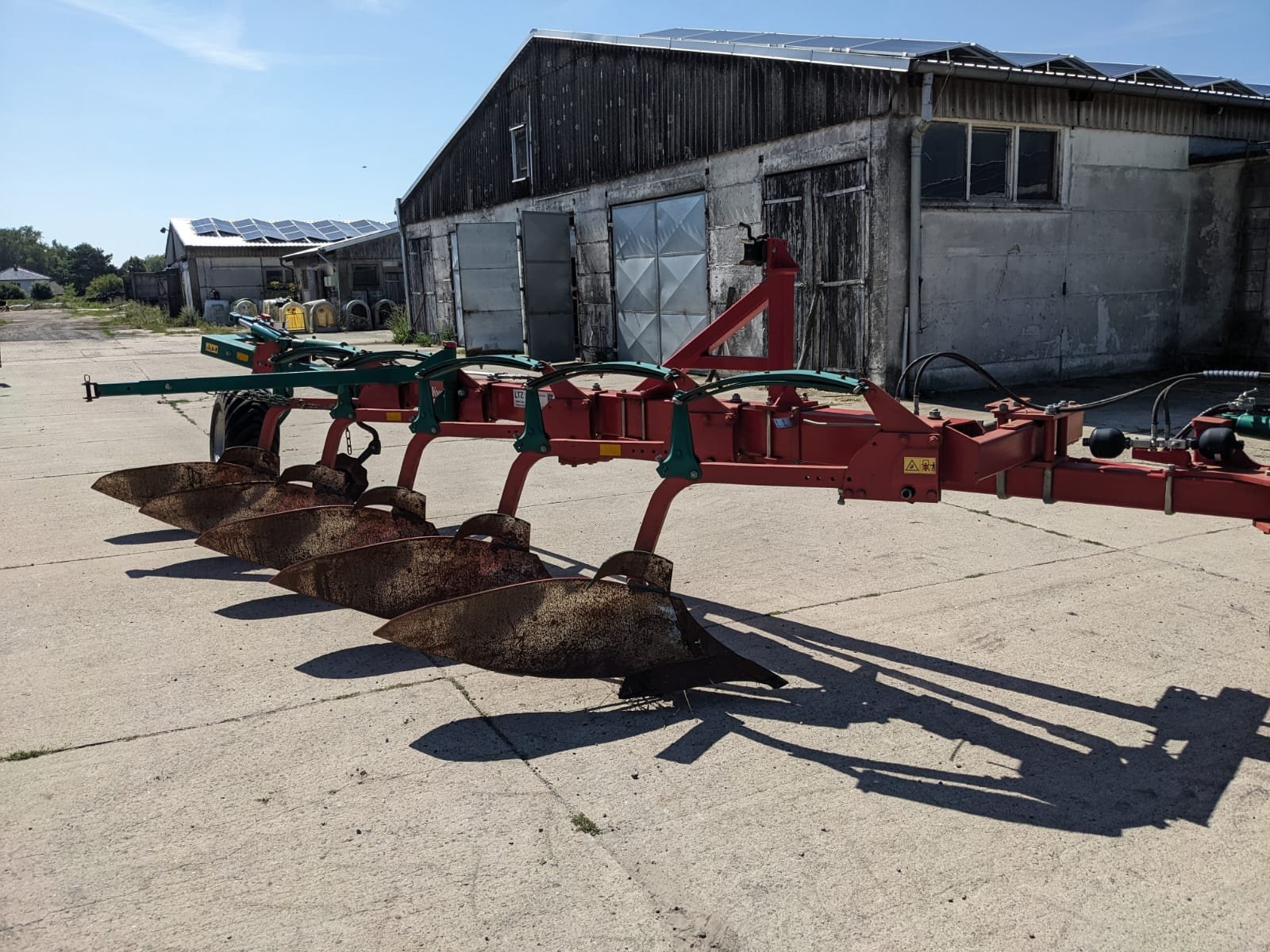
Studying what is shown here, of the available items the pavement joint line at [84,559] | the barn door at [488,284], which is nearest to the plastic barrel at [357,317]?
the barn door at [488,284]

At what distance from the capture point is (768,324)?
15.7 feet

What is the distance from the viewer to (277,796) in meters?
3.21

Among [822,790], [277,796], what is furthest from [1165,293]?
[277,796]

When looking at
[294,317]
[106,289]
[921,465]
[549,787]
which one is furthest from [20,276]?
[921,465]

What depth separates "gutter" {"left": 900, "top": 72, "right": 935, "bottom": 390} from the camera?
11.0 m

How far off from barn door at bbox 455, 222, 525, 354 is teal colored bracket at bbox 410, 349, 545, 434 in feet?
42.9

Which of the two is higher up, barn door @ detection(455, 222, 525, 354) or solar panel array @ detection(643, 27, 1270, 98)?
solar panel array @ detection(643, 27, 1270, 98)

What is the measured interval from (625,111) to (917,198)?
6.21 metres

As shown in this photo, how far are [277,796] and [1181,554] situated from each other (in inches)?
191

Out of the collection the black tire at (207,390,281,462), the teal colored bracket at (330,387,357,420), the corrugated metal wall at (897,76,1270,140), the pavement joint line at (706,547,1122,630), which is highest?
the corrugated metal wall at (897,76,1270,140)

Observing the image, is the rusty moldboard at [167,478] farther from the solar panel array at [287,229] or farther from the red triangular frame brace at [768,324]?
the solar panel array at [287,229]

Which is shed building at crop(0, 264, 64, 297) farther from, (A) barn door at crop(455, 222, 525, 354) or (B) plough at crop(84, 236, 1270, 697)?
(B) plough at crop(84, 236, 1270, 697)

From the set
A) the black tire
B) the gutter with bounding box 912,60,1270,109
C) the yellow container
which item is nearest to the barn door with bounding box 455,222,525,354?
the gutter with bounding box 912,60,1270,109

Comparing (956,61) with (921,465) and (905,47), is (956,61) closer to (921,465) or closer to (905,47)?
(905,47)
